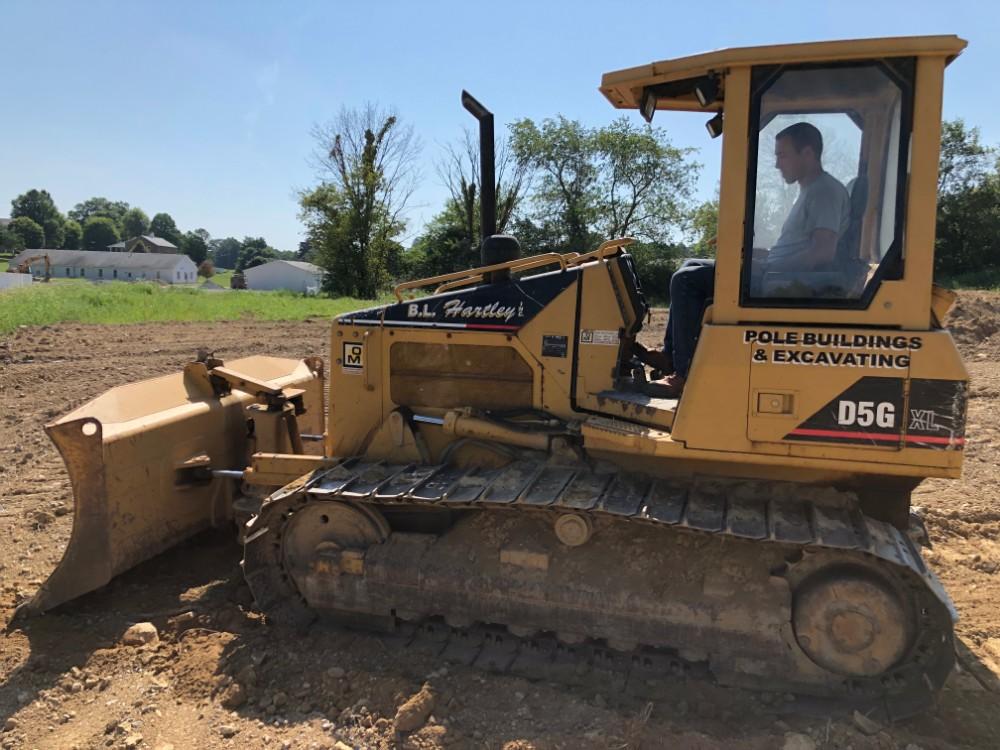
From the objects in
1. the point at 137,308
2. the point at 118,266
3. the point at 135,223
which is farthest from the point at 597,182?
the point at 135,223

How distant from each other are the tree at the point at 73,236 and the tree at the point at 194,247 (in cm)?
1496

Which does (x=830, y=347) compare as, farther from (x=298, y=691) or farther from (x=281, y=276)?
(x=281, y=276)

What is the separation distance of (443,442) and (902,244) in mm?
2537

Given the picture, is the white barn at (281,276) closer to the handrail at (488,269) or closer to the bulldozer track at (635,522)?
the handrail at (488,269)

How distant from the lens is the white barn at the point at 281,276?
75812mm

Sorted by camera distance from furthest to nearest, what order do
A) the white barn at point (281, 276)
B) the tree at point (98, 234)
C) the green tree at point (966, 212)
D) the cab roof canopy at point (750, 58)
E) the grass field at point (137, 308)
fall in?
the tree at point (98, 234) < the white barn at point (281, 276) < the green tree at point (966, 212) < the grass field at point (137, 308) < the cab roof canopy at point (750, 58)

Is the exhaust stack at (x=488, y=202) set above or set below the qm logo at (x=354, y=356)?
above

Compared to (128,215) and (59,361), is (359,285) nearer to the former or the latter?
(59,361)

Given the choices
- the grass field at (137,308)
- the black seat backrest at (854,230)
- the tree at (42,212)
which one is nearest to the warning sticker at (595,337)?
the black seat backrest at (854,230)

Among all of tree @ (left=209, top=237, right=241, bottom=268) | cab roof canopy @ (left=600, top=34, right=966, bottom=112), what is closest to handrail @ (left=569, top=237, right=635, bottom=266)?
cab roof canopy @ (left=600, top=34, right=966, bottom=112)

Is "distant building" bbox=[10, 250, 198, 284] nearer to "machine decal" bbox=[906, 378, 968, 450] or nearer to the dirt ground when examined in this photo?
the dirt ground

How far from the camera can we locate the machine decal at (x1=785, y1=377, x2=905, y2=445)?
3.11 meters

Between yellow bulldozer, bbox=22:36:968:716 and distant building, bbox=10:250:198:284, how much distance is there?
8789 cm

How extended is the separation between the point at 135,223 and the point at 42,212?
913 inches
